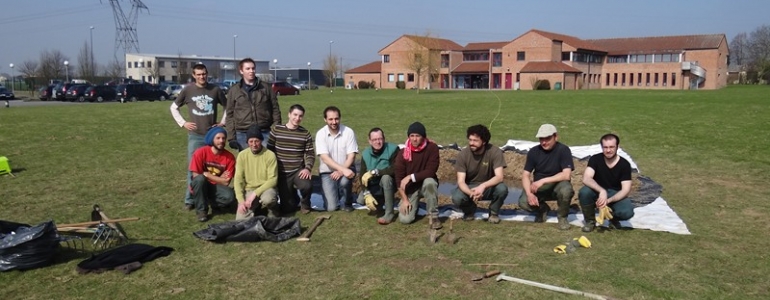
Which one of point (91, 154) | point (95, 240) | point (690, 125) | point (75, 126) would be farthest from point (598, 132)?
point (75, 126)

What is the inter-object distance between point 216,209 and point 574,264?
152 inches

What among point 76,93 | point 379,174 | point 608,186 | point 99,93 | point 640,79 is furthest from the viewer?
point 640,79

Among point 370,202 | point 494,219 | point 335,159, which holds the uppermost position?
point 335,159

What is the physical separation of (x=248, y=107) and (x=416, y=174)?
208 cm

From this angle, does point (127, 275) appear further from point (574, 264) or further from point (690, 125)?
point (690, 125)

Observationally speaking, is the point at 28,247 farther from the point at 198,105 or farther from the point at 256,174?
the point at 198,105

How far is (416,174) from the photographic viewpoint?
6.17 meters

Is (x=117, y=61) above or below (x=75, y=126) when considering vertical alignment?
above

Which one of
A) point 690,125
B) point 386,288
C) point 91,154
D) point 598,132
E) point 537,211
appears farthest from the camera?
point 690,125

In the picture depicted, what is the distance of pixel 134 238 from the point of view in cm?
560

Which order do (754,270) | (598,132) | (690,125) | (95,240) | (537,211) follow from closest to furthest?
(754,270) < (95,240) < (537,211) < (598,132) < (690,125)

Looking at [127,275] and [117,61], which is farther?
[117,61]

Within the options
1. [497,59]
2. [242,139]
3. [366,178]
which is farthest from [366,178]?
[497,59]

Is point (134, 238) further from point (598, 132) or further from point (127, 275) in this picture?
point (598, 132)
